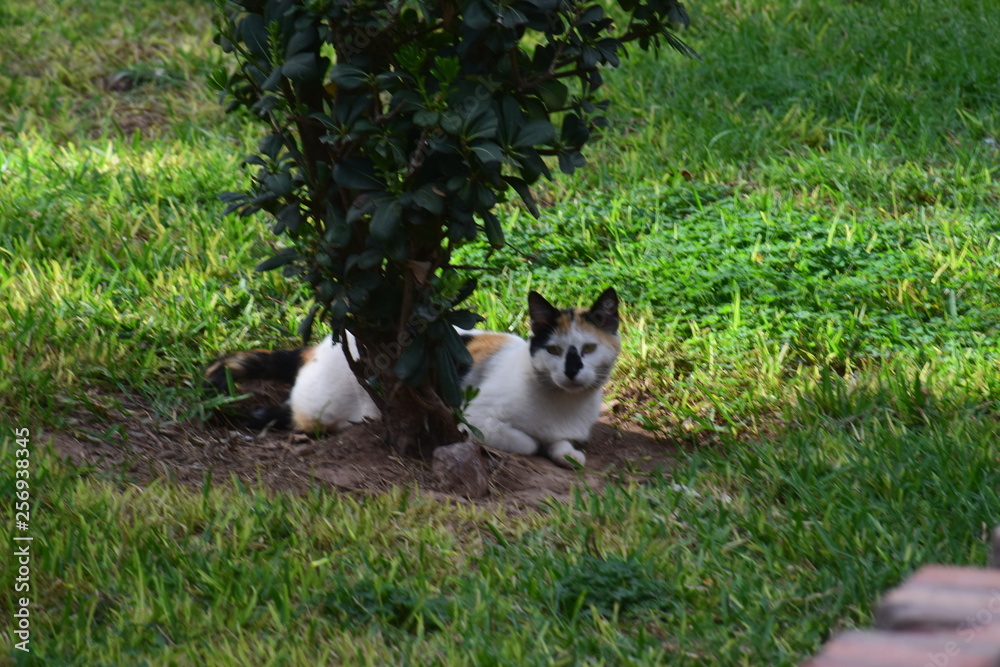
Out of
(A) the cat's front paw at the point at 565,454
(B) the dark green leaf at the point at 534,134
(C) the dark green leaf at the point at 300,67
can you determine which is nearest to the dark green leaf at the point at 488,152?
(B) the dark green leaf at the point at 534,134

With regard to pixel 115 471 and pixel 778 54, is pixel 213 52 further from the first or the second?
pixel 115 471

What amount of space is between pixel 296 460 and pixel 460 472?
2.24 feet

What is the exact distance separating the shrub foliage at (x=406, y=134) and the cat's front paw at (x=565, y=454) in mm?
544

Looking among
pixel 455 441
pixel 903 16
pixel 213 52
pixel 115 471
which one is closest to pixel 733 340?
pixel 455 441

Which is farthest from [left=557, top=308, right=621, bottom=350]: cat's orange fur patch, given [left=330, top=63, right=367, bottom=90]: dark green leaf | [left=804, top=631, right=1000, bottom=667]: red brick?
[left=804, top=631, right=1000, bottom=667]: red brick

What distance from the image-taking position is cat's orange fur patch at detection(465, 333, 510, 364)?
440 cm

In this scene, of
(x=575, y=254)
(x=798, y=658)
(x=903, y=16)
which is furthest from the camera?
(x=903, y=16)

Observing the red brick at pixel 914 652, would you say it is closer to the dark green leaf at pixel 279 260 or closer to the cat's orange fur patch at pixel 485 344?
the dark green leaf at pixel 279 260

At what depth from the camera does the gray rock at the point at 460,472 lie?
362cm

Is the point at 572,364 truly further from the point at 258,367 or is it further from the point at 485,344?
the point at 258,367

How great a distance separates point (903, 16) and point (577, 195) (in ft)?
10.7

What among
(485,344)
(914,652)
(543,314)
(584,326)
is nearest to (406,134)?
(543,314)

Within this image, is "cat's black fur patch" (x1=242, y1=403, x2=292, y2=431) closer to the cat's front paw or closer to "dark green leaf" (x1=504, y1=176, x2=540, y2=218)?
the cat's front paw

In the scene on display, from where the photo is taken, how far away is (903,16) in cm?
756
